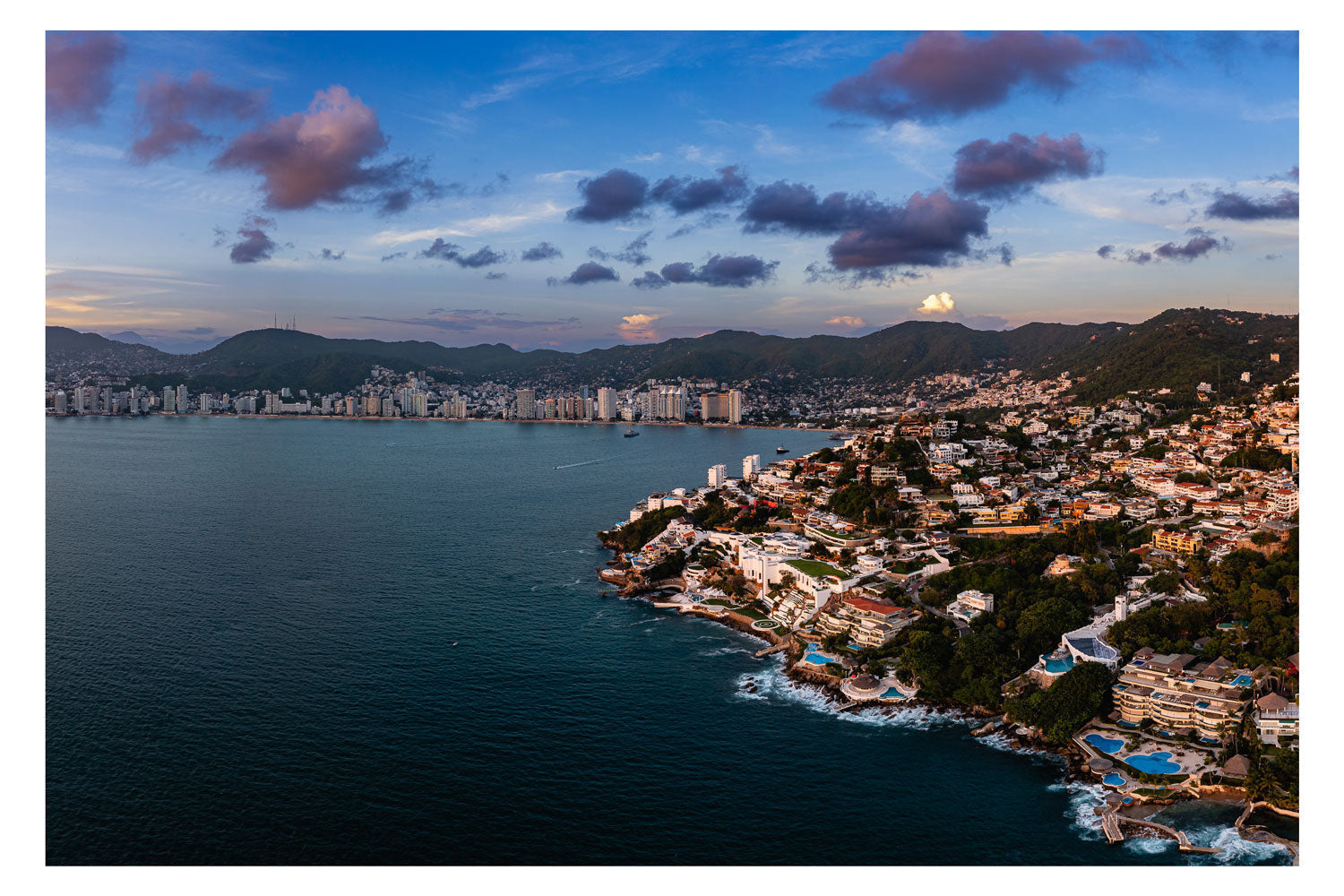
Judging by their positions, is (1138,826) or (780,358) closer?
(1138,826)

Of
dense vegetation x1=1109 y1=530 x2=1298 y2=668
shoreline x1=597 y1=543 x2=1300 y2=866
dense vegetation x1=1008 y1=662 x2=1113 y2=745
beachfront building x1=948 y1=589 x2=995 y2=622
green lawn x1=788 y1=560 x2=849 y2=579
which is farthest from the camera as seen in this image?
green lawn x1=788 y1=560 x2=849 y2=579

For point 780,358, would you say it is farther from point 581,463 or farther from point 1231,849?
point 1231,849

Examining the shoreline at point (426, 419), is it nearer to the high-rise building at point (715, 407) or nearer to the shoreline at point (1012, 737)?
the high-rise building at point (715, 407)

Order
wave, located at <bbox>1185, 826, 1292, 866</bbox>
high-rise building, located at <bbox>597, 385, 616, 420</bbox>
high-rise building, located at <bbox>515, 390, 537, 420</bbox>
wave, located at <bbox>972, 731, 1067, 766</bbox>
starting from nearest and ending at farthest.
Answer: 1. wave, located at <bbox>1185, 826, 1292, 866</bbox>
2. wave, located at <bbox>972, 731, 1067, 766</bbox>
3. high-rise building, located at <bbox>597, 385, 616, 420</bbox>
4. high-rise building, located at <bbox>515, 390, 537, 420</bbox>

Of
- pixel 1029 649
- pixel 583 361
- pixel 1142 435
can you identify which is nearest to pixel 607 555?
pixel 1029 649

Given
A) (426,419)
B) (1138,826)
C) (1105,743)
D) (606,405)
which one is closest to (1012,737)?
(1105,743)

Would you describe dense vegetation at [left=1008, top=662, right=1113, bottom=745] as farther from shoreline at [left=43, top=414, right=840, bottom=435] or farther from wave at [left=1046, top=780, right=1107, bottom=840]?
shoreline at [left=43, top=414, right=840, bottom=435]

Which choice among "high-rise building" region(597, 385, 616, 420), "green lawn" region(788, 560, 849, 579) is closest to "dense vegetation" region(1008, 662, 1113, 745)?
"green lawn" region(788, 560, 849, 579)
